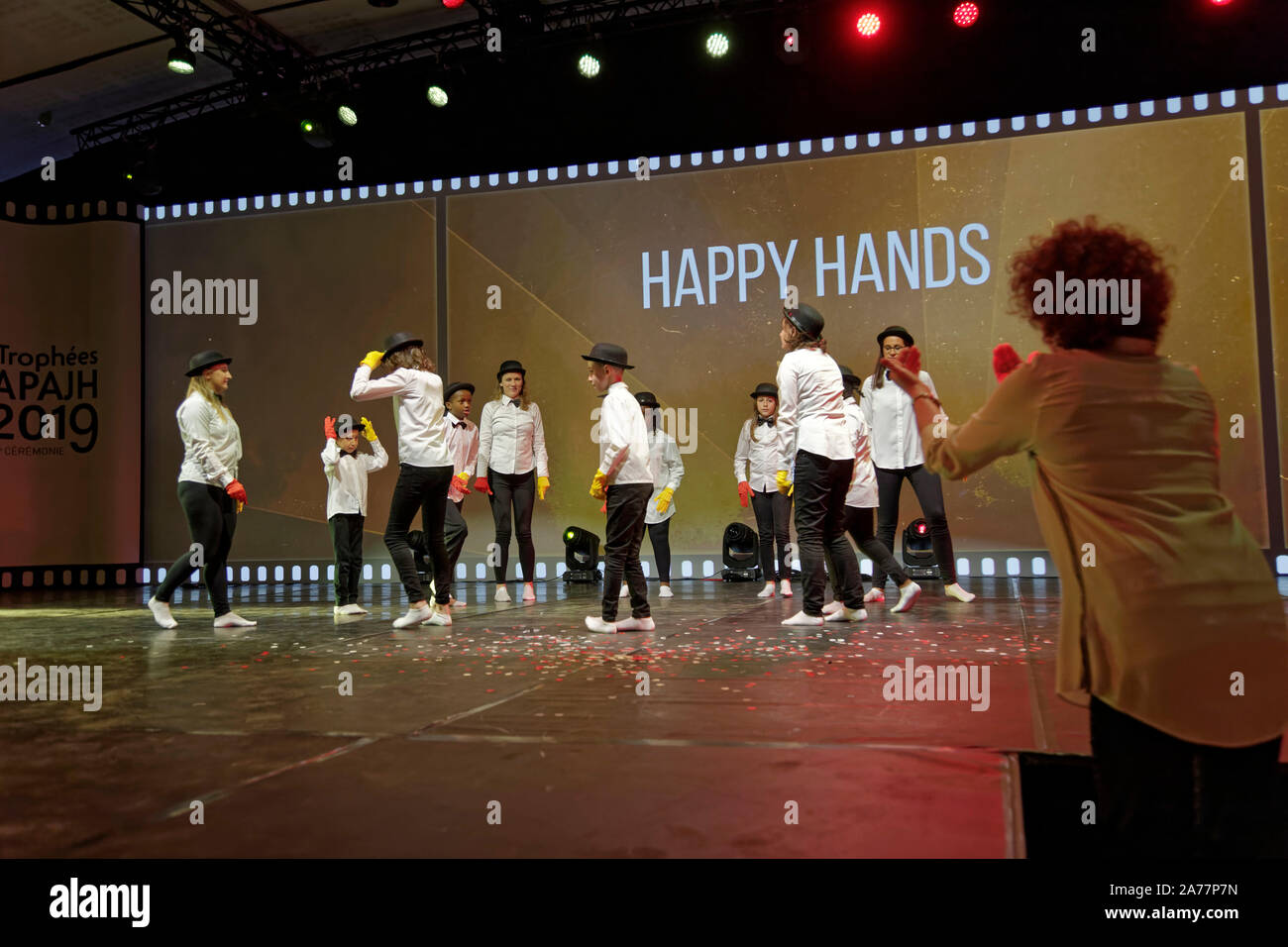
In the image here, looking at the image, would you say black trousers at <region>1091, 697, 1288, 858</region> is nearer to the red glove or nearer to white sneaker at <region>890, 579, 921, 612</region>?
white sneaker at <region>890, 579, 921, 612</region>

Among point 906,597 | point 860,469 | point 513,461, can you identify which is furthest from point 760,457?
point 906,597

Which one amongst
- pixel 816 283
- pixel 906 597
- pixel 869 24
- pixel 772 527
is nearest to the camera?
pixel 906 597

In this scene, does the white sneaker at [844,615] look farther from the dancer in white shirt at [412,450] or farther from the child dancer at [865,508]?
the dancer in white shirt at [412,450]

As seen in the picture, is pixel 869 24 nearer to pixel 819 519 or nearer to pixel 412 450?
pixel 819 519

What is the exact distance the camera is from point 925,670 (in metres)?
3.59

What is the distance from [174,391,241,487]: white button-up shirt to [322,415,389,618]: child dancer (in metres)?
0.88

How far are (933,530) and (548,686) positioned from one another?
3.60 m

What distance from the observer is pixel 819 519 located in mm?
5148

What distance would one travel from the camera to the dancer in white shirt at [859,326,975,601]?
6.26 m

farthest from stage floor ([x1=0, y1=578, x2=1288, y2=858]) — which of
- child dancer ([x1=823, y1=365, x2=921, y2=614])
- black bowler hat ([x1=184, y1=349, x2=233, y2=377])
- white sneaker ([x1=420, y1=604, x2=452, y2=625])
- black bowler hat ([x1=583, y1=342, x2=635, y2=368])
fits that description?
black bowler hat ([x1=184, y1=349, x2=233, y2=377])

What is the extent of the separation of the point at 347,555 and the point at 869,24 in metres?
6.51
